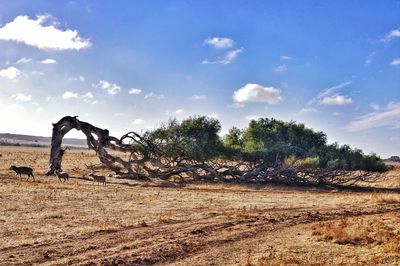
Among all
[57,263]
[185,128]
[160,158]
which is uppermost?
[185,128]

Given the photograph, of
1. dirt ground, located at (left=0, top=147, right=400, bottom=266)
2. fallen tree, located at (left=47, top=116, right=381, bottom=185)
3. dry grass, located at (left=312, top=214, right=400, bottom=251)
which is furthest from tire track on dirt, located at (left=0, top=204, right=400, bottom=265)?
fallen tree, located at (left=47, top=116, right=381, bottom=185)

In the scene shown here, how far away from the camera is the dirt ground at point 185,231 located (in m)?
11.3

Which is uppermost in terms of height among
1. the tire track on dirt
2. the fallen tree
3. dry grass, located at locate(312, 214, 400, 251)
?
the fallen tree

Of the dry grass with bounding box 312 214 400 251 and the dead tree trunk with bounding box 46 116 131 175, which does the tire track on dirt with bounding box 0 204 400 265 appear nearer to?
the dry grass with bounding box 312 214 400 251

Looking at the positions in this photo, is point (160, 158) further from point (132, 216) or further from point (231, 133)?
point (132, 216)

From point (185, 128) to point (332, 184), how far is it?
13.1 m

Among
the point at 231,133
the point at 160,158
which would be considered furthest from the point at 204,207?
the point at 231,133

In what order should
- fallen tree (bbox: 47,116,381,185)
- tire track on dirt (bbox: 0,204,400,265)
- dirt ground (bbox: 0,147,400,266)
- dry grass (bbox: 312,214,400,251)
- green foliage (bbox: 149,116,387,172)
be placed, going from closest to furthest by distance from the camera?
tire track on dirt (bbox: 0,204,400,265) → dirt ground (bbox: 0,147,400,266) → dry grass (bbox: 312,214,400,251) → fallen tree (bbox: 47,116,381,185) → green foliage (bbox: 149,116,387,172)

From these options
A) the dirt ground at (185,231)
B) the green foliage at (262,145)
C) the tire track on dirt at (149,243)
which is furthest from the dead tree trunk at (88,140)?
the tire track on dirt at (149,243)

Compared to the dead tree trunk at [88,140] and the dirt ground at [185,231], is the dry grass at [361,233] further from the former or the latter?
the dead tree trunk at [88,140]

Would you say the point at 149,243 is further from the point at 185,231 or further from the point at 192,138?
the point at 192,138

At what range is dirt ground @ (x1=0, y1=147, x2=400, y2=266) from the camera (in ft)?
37.0

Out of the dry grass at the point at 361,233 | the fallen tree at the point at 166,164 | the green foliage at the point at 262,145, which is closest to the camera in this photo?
Result: the dry grass at the point at 361,233

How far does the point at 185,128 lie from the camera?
1693 inches
